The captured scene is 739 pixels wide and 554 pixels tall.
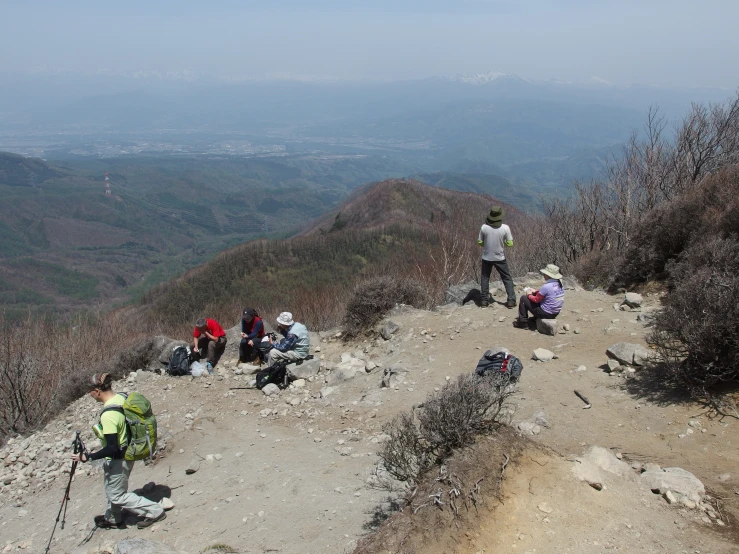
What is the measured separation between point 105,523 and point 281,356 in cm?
466

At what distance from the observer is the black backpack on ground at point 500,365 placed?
25.5 feet

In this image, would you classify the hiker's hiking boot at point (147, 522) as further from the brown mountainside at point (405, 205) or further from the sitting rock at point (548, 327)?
the brown mountainside at point (405, 205)

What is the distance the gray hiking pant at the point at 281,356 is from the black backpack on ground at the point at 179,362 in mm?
2292

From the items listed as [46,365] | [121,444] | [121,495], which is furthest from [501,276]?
[46,365]

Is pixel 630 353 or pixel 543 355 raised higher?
pixel 630 353

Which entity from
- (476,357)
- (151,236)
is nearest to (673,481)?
(476,357)

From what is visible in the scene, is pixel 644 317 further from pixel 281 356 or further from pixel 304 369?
pixel 281 356

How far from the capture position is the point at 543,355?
8781mm

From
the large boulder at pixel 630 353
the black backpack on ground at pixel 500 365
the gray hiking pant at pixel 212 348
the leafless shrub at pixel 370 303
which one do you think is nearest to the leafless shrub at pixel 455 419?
the black backpack on ground at pixel 500 365

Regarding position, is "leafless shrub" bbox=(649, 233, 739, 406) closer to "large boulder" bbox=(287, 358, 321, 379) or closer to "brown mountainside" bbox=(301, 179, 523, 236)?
"large boulder" bbox=(287, 358, 321, 379)

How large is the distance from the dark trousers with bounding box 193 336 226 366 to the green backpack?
221 inches

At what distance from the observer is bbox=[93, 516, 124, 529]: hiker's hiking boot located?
21.1 ft

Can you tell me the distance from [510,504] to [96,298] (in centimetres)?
12301

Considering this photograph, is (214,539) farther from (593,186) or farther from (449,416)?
(593,186)
